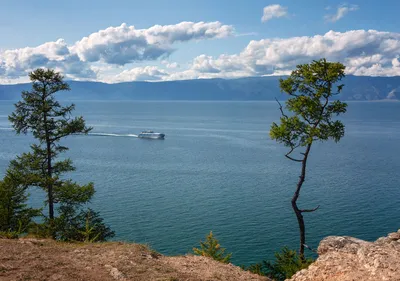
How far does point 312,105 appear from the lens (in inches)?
888

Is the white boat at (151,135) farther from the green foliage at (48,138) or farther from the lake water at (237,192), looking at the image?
the green foliage at (48,138)

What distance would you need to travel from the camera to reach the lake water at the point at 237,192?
4441cm

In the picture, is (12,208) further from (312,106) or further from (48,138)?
(312,106)

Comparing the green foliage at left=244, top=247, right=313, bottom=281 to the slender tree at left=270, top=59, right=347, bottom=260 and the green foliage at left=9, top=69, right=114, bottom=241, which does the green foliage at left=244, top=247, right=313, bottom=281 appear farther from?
the green foliage at left=9, top=69, right=114, bottom=241

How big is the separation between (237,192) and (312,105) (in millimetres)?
40434

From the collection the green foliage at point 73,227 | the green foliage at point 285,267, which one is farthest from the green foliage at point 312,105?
the green foliage at point 73,227

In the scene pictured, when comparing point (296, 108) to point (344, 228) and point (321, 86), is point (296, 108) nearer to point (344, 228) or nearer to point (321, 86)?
point (321, 86)

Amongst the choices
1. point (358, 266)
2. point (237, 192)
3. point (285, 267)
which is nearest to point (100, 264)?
point (358, 266)

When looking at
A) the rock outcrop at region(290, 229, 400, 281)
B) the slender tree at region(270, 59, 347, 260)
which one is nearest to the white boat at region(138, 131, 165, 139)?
the slender tree at region(270, 59, 347, 260)

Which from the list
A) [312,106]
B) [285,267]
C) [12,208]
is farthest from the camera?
[12,208]

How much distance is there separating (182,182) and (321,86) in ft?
158

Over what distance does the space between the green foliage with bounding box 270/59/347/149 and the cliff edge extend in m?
10.1

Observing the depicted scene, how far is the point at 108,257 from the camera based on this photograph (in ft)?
49.4

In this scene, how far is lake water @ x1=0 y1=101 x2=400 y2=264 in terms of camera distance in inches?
1748
